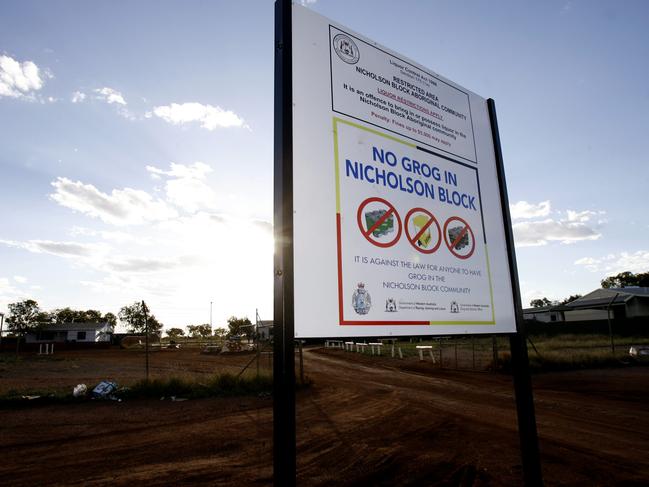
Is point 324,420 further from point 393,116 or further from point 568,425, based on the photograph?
point 393,116

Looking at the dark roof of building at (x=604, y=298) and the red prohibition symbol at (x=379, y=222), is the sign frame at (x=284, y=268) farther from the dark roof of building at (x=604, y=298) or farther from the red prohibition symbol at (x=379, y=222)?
the dark roof of building at (x=604, y=298)

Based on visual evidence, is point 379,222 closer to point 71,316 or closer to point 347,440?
point 347,440

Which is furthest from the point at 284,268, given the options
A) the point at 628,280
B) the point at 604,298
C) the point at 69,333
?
the point at 628,280

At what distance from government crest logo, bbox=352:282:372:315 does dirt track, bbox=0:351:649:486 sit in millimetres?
2870

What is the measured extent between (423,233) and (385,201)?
1.65ft

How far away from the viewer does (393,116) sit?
11.4ft

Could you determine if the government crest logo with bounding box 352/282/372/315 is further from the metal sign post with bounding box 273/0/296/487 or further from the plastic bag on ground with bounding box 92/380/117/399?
the plastic bag on ground with bounding box 92/380/117/399

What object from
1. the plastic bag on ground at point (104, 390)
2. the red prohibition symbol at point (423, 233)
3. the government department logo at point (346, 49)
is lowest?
the plastic bag on ground at point (104, 390)

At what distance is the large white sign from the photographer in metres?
2.65

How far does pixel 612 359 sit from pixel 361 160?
63.3 ft

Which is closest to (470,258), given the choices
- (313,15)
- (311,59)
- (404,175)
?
(404,175)

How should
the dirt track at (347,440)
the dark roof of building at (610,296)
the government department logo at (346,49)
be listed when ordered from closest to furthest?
the government department logo at (346,49)
the dirt track at (347,440)
the dark roof of building at (610,296)

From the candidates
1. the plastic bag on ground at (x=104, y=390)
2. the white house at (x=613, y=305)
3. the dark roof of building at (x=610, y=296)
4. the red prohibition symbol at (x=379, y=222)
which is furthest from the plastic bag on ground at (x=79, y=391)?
the white house at (x=613, y=305)

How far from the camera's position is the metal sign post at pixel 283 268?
2199 mm
